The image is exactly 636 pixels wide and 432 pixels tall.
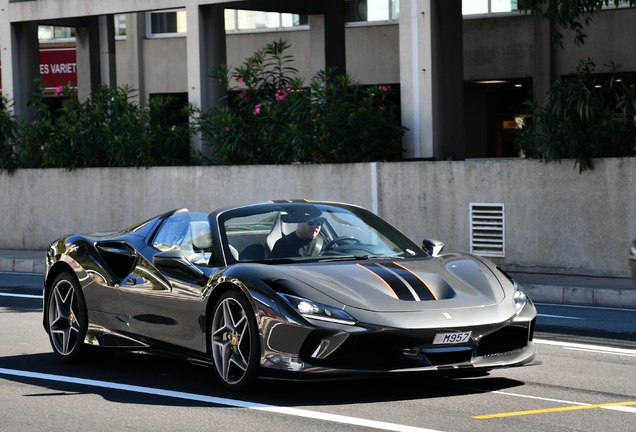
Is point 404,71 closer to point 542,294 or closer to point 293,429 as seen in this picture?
point 542,294

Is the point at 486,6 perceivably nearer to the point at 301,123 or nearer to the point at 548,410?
the point at 301,123

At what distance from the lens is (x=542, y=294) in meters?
13.8

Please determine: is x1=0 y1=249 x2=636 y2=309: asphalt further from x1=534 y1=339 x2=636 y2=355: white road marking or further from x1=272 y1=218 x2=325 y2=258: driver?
x1=272 y1=218 x2=325 y2=258: driver

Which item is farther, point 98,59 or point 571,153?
point 98,59

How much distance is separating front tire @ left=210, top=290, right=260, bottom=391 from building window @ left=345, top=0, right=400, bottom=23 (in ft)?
77.3

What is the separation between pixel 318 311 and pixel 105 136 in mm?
15045

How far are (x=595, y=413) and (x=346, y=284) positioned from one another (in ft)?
5.36

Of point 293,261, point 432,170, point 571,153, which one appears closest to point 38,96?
point 432,170

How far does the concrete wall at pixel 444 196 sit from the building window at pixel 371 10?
39.1 ft

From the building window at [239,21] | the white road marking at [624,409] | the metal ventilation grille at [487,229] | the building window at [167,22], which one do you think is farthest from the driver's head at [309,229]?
the building window at [167,22]

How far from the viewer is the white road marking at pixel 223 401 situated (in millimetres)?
6070

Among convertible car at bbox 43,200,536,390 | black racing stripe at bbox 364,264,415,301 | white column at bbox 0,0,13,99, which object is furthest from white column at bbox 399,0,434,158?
black racing stripe at bbox 364,264,415,301

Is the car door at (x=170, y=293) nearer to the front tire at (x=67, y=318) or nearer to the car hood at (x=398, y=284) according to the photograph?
the front tire at (x=67, y=318)

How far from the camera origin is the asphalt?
43.0ft
